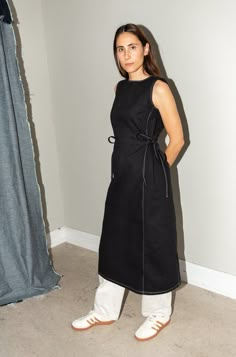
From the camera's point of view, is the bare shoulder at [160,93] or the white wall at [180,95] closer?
the bare shoulder at [160,93]

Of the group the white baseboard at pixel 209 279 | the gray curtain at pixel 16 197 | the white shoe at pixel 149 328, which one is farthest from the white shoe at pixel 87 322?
the white baseboard at pixel 209 279

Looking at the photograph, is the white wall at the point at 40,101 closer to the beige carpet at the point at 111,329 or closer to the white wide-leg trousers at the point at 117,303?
the beige carpet at the point at 111,329

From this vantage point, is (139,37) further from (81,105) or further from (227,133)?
(81,105)

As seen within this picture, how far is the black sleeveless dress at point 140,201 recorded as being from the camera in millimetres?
1850

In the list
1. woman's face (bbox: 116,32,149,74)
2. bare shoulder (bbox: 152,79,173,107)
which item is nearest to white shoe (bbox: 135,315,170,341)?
bare shoulder (bbox: 152,79,173,107)

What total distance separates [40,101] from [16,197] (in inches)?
33.3

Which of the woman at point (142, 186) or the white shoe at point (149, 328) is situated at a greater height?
the woman at point (142, 186)

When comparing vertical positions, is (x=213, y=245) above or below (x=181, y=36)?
below

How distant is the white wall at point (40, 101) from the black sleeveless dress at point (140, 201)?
3.48ft

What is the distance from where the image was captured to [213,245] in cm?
235

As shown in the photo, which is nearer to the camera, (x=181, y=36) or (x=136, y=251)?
(x=136, y=251)

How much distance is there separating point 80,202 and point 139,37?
5.01 ft

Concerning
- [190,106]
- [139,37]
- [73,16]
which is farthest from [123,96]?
[73,16]

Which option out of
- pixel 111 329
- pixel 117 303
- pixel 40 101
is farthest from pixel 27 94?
pixel 111 329
